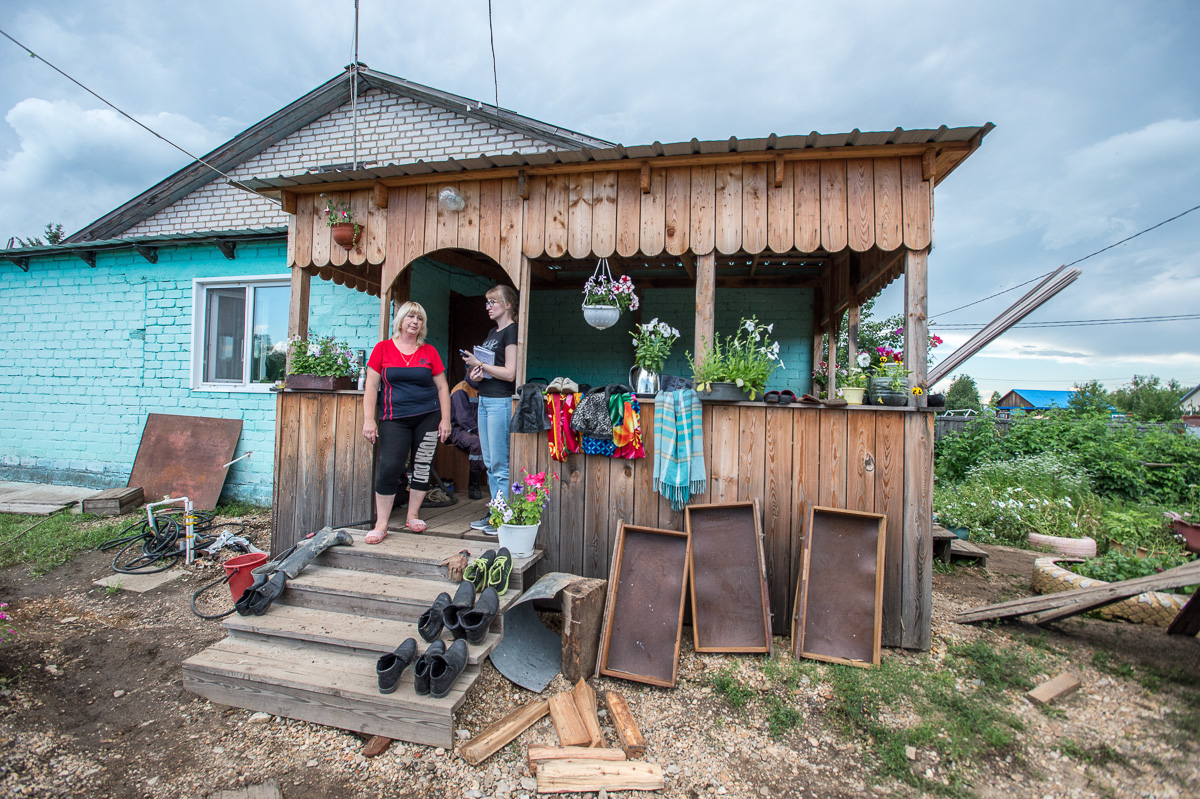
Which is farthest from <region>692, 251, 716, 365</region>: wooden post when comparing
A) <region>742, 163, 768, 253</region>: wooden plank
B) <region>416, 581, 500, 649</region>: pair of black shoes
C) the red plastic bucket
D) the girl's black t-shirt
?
the red plastic bucket

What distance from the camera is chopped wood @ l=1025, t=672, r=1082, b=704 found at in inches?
105

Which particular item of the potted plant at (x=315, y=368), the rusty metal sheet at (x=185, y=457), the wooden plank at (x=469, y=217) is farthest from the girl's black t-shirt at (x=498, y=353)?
the rusty metal sheet at (x=185, y=457)

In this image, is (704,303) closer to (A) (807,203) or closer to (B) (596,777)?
(A) (807,203)

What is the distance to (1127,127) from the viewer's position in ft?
36.2

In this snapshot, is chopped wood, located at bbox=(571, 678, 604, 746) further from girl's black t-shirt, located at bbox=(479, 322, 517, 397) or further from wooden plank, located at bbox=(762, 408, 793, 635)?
girl's black t-shirt, located at bbox=(479, 322, 517, 397)

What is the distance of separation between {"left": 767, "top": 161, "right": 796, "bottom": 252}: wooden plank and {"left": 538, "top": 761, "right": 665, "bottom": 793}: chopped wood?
3.12 m

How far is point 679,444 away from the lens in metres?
3.41

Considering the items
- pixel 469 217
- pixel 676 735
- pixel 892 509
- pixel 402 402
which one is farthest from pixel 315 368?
pixel 892 509

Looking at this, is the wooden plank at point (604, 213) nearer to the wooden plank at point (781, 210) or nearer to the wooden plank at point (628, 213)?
the wooden plank at point (628, 213)

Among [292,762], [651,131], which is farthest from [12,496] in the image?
[651,131]

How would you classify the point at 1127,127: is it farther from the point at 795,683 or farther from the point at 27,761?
the point at 27,761

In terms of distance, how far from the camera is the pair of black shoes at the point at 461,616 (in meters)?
2.58

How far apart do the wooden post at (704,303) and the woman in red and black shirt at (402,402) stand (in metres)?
1.87

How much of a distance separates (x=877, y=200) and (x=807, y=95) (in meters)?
12.1
